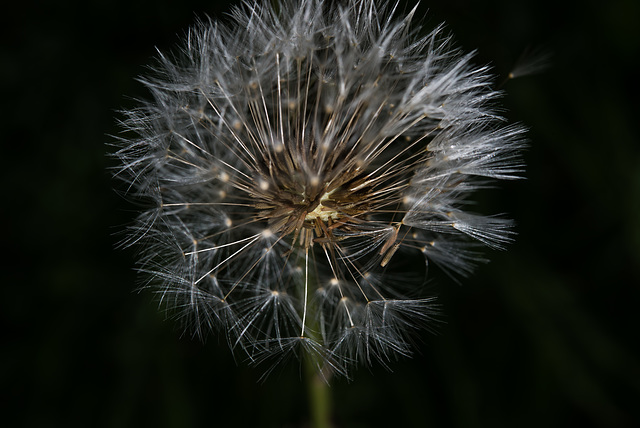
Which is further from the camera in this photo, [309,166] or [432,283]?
[432,283]

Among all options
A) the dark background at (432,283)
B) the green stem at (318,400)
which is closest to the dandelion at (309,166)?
the green stem at (318,400)

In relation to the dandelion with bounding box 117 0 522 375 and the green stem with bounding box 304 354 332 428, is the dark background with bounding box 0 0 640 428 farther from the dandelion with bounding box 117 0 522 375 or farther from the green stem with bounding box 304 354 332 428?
the dandelion with bounding box 117 0 522 375

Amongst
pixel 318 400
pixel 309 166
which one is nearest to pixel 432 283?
pixel 318 400

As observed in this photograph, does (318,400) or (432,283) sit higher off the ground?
(432,283)

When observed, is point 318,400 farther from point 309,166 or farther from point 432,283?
point 432,283

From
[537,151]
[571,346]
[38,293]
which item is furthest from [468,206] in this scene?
[38,293]

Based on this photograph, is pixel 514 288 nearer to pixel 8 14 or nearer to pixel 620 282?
pixel 620 282

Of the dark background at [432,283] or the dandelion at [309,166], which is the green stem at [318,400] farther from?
the dark background at [432,283]
